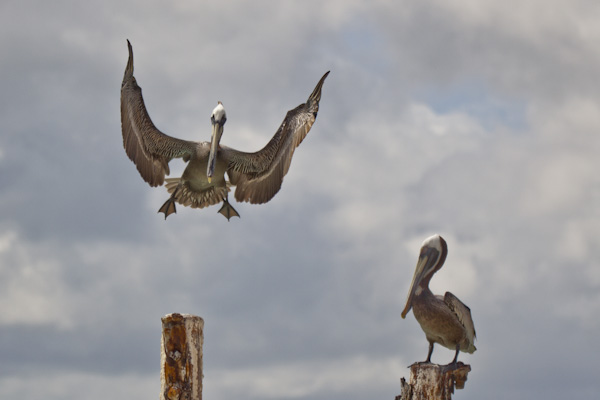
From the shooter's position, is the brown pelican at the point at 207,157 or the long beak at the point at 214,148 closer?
the long beak at the point at 214,148

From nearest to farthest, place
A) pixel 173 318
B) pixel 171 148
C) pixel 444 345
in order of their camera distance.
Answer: pixel 173 318
pixel 444 345
pixel 171 148

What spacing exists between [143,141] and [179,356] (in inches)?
195

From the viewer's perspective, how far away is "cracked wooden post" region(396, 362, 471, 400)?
8.70 metres

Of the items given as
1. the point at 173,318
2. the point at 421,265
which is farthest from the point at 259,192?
the point at 173,318

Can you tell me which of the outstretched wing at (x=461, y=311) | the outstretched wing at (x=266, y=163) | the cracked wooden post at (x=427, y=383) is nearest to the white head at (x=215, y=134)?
the outstretched wing at (x=266, y=163)

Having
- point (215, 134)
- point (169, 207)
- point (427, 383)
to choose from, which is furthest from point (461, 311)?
point (169, 207)

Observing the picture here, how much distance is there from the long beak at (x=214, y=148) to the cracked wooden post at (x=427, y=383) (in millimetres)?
4607

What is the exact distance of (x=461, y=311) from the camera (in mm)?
9836

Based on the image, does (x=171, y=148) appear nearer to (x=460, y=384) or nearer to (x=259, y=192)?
(x=259, y=192)

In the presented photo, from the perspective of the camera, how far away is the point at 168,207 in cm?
1309

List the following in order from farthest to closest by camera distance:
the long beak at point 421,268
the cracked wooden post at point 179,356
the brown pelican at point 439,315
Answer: the long beak at point 421,268
the brown pelican at point 439,315
the cracked wooden post at point 179,356

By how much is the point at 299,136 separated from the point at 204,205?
163 centimetres

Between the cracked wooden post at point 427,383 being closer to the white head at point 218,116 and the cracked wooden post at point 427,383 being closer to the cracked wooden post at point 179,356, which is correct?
the cracked wooden post at point 179,356

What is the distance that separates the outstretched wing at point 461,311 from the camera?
9812 millimetres
